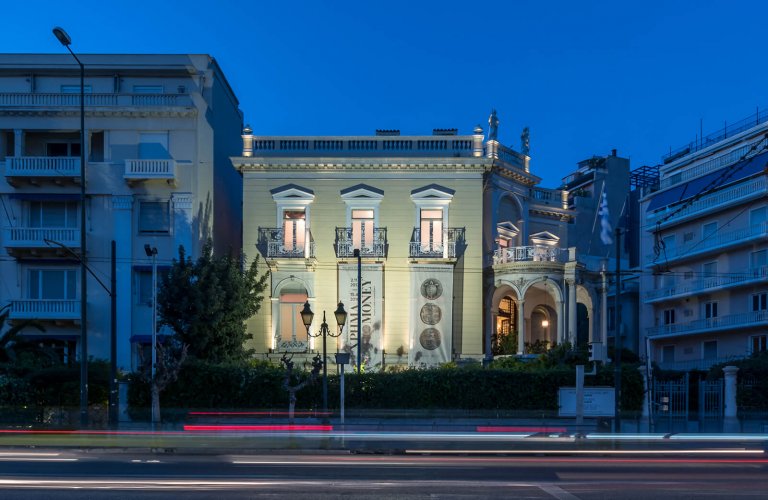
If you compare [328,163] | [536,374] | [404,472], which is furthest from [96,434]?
[328,163]

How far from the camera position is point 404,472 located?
17.0 meters

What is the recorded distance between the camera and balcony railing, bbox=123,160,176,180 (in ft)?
127

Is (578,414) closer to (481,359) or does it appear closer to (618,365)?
(618,365)

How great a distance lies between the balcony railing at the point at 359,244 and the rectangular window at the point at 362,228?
54 mm

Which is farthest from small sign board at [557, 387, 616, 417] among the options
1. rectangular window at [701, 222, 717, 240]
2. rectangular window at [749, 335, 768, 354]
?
rectangular window at [701, 222, 717, 240]

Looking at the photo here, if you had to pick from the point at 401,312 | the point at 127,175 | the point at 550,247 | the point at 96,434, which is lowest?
the point at 96,434

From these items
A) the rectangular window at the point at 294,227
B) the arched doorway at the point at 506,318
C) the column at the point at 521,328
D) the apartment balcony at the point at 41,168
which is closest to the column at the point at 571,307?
the column at the point at 521,328

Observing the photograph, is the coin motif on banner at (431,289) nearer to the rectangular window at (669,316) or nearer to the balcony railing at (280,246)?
the balcony railing at (280,246)

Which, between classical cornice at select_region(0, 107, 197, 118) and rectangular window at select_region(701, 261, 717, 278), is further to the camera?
rectangular window at select_region(701, 261, 717, 278)

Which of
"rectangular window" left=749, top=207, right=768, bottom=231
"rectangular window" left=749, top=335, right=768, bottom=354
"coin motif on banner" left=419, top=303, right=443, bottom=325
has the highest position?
"rectangular window" left=749, top=207, right=768, bottom=231

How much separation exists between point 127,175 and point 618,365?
21249mm

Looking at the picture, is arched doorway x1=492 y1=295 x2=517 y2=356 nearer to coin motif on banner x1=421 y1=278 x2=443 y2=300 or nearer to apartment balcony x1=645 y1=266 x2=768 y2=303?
coin motif on banner x1=421 y1=278 x2=443 y2=300

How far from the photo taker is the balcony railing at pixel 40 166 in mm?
38531

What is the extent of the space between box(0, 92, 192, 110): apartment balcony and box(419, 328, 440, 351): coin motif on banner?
545 inches
